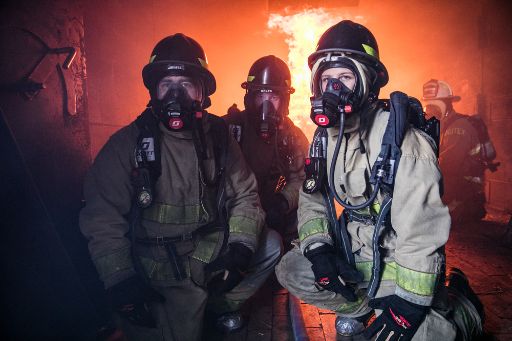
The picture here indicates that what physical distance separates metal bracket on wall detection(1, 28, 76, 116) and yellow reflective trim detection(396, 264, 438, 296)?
294 cm

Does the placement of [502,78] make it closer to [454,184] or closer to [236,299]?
[454,184]

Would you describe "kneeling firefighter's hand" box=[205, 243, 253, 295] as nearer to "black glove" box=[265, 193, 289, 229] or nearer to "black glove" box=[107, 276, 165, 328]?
"black glove" box=[107, 276, 165, 328]

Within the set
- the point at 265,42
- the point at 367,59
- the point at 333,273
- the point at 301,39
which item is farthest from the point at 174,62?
the point at 301,39

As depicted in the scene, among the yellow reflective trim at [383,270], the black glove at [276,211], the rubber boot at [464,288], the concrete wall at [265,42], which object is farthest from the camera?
the concrete wall at [265,42]

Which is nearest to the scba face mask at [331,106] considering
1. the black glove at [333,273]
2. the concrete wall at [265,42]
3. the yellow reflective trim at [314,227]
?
the yellow reflective trim at [314,227]

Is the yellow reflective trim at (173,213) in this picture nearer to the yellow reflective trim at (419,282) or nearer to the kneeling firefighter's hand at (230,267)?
the kneeling firefighter's hand at (230,267)

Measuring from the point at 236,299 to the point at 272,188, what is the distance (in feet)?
5.67

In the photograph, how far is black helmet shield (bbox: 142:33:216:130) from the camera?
248 cm

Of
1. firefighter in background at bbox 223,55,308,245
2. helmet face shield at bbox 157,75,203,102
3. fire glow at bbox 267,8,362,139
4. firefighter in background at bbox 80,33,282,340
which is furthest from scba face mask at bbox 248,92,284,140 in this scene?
fire glow at bbox 267,8,362,139

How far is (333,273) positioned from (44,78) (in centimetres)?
281

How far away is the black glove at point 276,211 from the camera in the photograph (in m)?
3.84

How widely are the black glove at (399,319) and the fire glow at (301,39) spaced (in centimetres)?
1295

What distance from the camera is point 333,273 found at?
2.29 metres

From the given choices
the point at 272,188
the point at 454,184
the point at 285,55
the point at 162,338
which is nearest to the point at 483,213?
the point at 454,184
